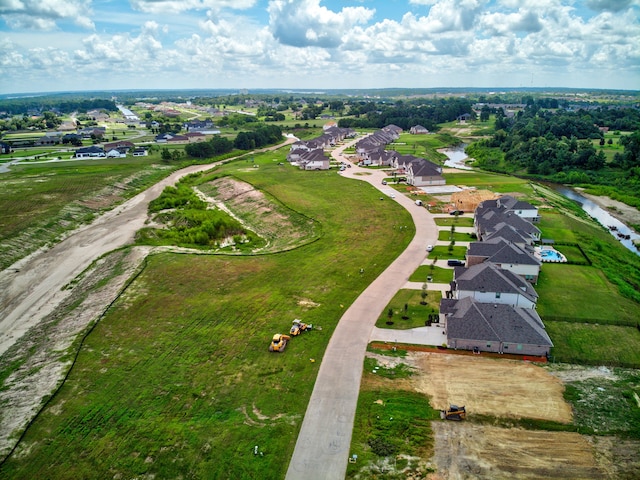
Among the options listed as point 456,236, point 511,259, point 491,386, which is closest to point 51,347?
point 491,386

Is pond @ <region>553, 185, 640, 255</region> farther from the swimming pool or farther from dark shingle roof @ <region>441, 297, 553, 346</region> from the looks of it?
dark shingle roof @ <region>441, 297, 553, 346</region>

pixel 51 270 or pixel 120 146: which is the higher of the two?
pixel 120 146

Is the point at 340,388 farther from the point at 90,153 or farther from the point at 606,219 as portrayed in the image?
the point at 90,153

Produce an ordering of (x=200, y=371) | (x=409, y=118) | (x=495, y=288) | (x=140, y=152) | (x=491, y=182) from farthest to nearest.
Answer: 1. (x=409, y=118)
2. (x=140, y=152)
3. (x=491, y=182)
4. (x=495, y=288)
5. (x=200, y=371)

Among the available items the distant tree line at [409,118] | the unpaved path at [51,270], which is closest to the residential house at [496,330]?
the unpaved path at [51,270]

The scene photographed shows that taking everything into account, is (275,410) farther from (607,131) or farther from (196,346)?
(607,131)

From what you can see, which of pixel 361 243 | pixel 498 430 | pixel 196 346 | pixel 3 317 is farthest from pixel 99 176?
pixel 498 430

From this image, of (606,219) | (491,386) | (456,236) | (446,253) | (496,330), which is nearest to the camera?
(491,386)
